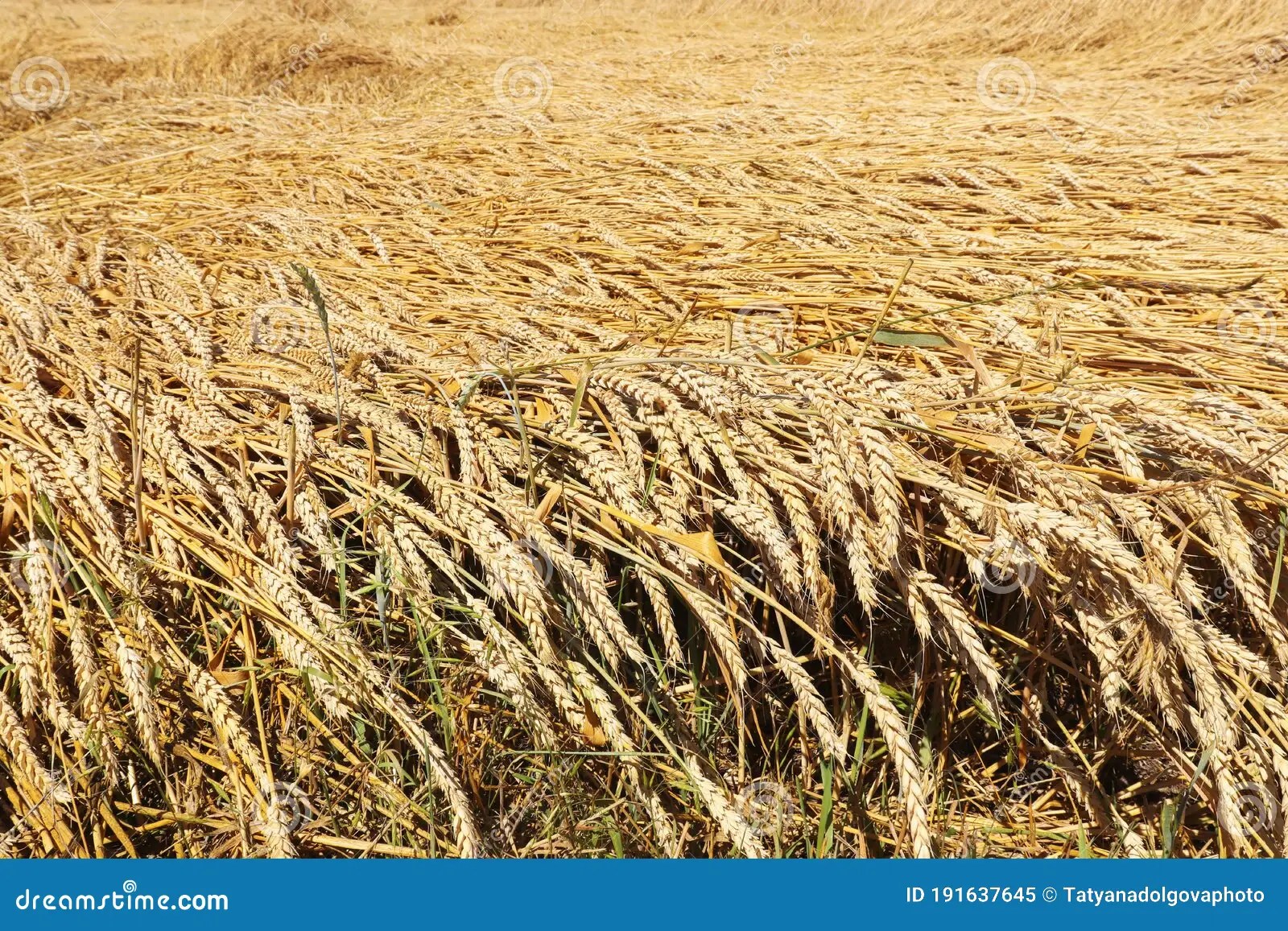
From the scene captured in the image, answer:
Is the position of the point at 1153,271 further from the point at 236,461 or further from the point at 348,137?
the point at 348,137

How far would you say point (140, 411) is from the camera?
1345 millimetres

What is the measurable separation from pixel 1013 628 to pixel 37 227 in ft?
7.04

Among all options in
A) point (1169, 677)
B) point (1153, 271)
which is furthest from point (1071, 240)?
point (1169, 677)

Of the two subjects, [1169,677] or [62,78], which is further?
Answer: [62,78]

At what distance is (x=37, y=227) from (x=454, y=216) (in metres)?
0.91

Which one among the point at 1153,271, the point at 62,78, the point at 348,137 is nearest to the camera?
the point at 1153,271

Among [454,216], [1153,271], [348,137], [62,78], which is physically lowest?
[1153,271]

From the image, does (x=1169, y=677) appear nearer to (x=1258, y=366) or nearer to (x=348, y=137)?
(x=1258, y=366)

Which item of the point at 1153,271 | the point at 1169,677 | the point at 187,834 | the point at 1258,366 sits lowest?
the point at 187,834

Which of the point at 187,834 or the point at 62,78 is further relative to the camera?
the point at 62,78

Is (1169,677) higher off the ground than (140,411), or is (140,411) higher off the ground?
(140,411)

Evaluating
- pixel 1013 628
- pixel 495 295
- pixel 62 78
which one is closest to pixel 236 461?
pixel 495 295

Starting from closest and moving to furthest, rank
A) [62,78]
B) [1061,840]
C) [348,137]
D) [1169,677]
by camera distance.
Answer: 1. [1169,677]
2. [1061,840]
3. [348,137]
4. [62,78]

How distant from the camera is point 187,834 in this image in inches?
45.2
